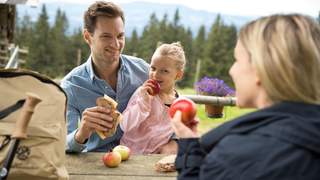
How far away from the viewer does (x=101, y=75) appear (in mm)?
2645

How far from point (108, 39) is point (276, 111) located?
1457 mm

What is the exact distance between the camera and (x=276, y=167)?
3.94 ft

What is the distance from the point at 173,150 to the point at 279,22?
1317mm

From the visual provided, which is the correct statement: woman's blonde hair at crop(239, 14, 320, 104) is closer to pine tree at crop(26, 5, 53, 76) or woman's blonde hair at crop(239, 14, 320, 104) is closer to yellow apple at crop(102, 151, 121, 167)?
yellow apple at crop(102, 151, 121, 167)

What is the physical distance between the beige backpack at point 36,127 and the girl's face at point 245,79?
2.31 ft

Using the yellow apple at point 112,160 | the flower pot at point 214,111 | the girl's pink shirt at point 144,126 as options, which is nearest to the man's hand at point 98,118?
the yellow apple at point 112,160

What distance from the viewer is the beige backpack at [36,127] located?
1.66 m

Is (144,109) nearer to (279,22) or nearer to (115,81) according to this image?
(115,81)

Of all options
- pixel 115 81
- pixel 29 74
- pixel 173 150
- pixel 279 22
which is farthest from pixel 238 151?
pixel 115 81

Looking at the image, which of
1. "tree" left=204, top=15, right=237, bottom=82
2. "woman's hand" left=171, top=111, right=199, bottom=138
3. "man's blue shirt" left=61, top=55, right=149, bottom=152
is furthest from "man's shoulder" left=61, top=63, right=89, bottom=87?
"tree" left=204, top=15, right=237, bottom=82

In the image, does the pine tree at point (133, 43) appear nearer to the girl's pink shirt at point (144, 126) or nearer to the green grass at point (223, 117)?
the green grass at point (223, 117)

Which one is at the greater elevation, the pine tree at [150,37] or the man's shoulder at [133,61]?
the man's shoulder at [133,61]

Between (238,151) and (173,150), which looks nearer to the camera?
(238,151)

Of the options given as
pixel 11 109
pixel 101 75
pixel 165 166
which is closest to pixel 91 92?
pixel 101 75
